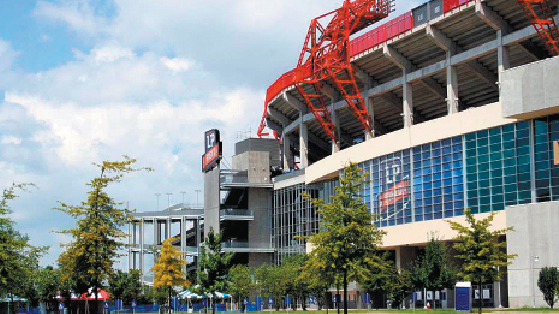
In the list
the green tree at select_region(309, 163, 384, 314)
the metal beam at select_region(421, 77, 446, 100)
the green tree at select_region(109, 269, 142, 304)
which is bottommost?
the green tree at select_region(109, 269, 142, 304)

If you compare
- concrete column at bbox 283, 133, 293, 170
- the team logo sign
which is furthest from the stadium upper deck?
concrete column at bbox 283, 133, 293, 170

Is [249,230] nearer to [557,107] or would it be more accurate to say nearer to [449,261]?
[449,261]

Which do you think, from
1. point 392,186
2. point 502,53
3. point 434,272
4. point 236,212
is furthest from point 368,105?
point 434,272

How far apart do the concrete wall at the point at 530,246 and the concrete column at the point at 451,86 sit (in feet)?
55.3

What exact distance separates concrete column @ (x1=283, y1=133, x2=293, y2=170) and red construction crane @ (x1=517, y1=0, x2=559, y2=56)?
46.0 metres

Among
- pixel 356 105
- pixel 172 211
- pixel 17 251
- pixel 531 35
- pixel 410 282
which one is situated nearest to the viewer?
pixel 17 251

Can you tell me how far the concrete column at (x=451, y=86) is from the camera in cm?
7356

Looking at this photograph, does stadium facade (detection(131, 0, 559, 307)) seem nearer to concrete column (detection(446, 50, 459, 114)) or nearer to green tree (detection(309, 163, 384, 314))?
concrete column (detection(446, 50, 459, 114))

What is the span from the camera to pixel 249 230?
4252 inches

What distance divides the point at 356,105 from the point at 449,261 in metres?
26.0

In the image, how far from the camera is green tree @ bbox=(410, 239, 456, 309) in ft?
199

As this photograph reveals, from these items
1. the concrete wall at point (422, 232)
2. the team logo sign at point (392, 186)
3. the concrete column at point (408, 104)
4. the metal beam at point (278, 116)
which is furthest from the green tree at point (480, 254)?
the metal beam at point (278, 116)

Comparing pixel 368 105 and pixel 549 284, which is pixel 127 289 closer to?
pixel 368 105

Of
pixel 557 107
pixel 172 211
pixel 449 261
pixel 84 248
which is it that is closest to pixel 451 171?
pixel 449 261
